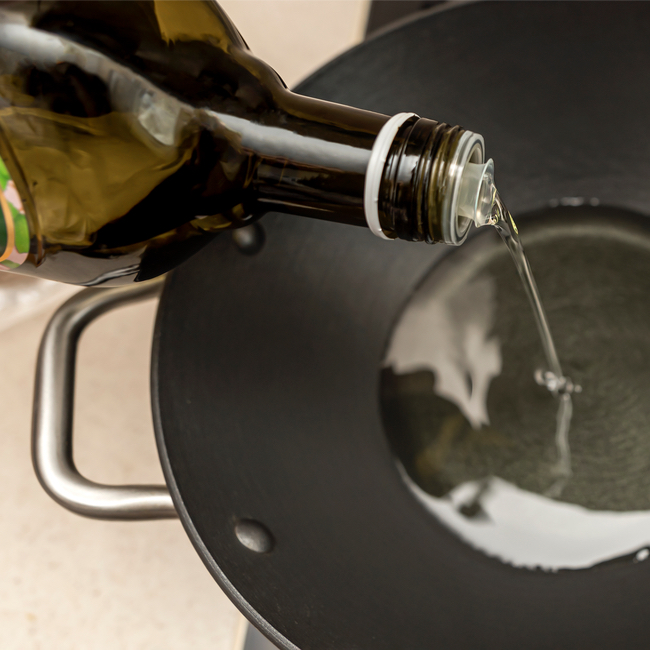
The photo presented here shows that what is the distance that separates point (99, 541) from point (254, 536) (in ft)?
0.62

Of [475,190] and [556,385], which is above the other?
[475,190]

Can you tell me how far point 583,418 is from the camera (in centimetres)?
56

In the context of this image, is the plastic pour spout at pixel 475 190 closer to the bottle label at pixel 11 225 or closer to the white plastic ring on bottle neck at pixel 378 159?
the white plastic ring on bottle neck at pixel 378 159

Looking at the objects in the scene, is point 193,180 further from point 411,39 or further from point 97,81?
point 411,39

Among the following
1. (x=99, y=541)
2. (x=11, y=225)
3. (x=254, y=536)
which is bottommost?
(x=99, y=541)

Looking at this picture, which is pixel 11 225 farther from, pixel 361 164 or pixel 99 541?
pixel 99 541

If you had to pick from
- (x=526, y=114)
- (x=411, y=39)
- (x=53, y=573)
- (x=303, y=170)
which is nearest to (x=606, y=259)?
(x=526, y=114)

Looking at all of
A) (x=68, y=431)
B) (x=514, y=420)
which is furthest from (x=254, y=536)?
(x=514, y=420)

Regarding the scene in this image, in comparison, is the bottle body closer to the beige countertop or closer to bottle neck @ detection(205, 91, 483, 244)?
bottle neck @ detection(205, 91, 483, 244)

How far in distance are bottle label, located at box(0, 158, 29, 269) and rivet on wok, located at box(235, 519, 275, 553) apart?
24 cm

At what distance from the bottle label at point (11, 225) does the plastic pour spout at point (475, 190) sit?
9.0 inches

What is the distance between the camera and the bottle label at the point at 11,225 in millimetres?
324

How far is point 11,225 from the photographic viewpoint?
33cm

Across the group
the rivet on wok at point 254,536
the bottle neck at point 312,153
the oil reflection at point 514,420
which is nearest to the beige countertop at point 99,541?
the rivet on wok at point 254,536
